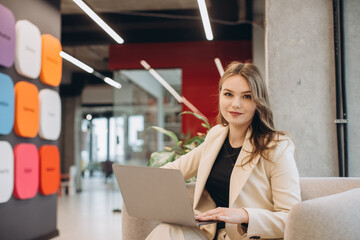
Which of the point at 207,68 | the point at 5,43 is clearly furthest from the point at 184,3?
the point at 5,43

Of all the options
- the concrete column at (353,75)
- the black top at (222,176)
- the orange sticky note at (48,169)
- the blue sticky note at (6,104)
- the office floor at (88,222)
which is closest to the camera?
the black top at (222,176)

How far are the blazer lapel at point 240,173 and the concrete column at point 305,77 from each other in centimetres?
78

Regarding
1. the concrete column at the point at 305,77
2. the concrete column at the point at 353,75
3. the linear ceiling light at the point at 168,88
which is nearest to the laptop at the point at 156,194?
the concrete column at the point at 305,77

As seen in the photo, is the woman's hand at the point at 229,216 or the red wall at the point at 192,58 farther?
the red wall at the point at 192,58

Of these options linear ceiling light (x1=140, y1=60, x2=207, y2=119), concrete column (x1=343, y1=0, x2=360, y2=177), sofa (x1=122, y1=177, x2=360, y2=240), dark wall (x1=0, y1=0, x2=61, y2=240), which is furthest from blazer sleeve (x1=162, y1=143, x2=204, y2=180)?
linear ceiling light (x1=140, y1=60, x2=207, y2=119)

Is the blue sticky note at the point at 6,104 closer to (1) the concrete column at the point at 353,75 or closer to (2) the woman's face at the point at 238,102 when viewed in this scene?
(2) the woman's face at the point at 238,102

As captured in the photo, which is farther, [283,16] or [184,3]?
[184,3]

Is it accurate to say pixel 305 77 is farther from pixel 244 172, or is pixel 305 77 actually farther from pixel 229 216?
pixel 229 216

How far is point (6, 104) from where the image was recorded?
3.25m

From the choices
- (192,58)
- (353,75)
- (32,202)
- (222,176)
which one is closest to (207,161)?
(222,176)

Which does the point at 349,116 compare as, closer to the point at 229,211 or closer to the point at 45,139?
the point at 229,211

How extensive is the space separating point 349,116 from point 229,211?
131 centimetres

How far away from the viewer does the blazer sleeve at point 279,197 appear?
1.47 m

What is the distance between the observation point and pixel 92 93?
13594 mm
